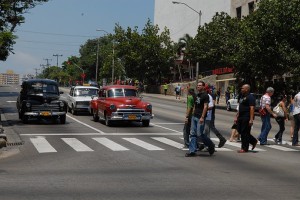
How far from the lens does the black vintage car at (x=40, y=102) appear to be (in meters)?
22.4

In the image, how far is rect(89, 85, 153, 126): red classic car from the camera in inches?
850

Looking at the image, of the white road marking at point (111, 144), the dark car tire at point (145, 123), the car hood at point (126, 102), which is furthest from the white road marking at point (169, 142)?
the dark car tire at point (145, 123)

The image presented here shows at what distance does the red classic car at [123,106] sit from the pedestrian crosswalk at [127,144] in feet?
13.0

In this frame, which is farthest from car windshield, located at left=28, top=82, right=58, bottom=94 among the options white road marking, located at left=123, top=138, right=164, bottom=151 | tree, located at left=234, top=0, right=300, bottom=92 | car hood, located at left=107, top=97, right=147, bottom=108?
tree, located at left=234, top=0, right=300, bottom=92

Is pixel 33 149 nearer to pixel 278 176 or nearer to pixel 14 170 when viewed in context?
pixel 14 170

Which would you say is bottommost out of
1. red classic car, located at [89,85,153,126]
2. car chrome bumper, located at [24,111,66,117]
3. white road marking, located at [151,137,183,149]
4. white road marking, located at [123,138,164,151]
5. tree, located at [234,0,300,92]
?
white road marking, located at [151,137,183,149]

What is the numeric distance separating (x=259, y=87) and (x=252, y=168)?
30.4 metres

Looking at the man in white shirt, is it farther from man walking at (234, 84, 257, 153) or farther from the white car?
the white car

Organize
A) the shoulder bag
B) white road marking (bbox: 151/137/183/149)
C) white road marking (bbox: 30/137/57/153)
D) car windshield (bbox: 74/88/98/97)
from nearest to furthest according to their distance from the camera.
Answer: white road marking (bbox: 30/137/57/153)
white road marking (bbox: 151/137/183/149)
the shoulder bag
car windshield (bbox: 74/88/98/97)

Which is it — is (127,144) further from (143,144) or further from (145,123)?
(145,123)

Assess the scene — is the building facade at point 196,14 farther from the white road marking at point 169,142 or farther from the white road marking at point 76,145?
the white road marking at point 76,145

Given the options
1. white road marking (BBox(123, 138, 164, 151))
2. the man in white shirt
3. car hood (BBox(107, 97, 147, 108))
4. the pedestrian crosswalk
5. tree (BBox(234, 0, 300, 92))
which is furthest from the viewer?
tree (BBox(234, 0, 300, 92))

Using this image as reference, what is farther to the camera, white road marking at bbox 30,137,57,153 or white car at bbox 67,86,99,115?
white car at bbox 67,86,99,115

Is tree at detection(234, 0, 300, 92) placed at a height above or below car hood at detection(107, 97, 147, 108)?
above
